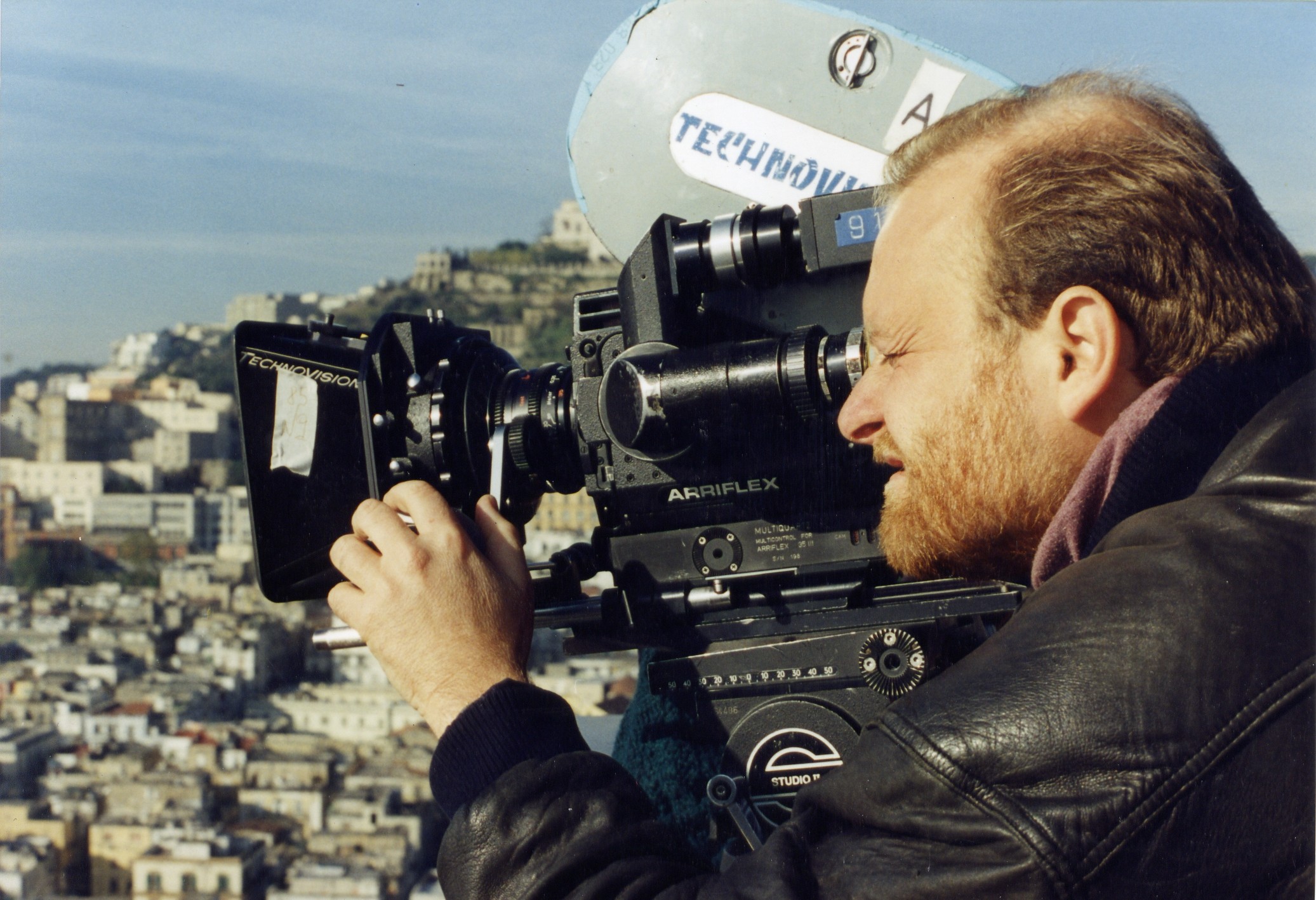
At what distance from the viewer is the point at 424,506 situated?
4.55ft

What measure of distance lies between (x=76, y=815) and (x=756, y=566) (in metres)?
7.14

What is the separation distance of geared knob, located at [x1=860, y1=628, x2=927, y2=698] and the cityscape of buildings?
2.01 metres

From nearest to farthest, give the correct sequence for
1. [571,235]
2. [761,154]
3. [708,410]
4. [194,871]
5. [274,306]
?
1. [708,410]
2. [761,154]
3. [194,871]
4. [274,306]
5. [571,235]

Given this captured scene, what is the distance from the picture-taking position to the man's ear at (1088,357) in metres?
1.06

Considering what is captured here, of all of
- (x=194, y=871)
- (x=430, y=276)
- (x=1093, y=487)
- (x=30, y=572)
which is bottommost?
(x=194, y=871)

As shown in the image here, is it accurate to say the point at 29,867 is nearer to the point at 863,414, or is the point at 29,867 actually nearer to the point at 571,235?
the point at 863,414

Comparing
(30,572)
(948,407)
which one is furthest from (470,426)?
(30,572)

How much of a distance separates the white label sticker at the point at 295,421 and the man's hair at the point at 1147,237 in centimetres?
100

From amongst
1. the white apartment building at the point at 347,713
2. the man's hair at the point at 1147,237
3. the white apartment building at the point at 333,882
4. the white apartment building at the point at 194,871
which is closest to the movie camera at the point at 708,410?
the man's hair at the point at 1147,237

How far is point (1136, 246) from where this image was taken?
1074mm

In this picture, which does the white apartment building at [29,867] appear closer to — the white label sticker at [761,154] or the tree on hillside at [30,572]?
the white label sticker at [761,154]

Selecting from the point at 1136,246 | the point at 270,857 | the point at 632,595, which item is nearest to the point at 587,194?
the point at 632,595

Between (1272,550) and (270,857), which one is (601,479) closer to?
(1272,550)

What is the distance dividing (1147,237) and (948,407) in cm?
24
